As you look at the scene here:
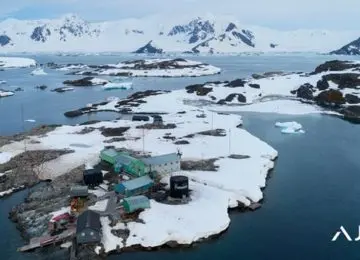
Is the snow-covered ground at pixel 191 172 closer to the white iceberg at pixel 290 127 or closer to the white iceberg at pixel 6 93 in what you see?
the white iceberg at pixel 290 127

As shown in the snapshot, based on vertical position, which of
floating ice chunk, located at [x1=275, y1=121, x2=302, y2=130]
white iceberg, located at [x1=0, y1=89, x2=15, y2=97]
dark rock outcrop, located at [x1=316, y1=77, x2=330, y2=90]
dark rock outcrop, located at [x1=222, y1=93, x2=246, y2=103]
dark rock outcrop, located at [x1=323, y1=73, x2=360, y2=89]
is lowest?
white iceberg, located at [x1=0, y1=89, x2=15, y2=97]

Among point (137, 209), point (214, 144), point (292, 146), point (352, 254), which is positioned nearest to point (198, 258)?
point (137, 209)

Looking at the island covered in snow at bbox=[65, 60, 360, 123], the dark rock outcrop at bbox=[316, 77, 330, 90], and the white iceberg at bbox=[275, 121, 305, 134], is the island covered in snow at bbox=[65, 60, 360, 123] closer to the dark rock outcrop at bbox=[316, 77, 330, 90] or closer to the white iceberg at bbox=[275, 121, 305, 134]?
the dark rock outcrop at bbox=[316, 77, 330, 90]

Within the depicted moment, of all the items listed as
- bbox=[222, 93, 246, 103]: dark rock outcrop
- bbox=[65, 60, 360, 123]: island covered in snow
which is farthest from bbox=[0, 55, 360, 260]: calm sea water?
bbox=[222, 93, 246, 103]: dark rock outcrop

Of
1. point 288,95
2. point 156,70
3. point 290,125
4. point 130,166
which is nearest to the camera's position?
Answer: point 130,166

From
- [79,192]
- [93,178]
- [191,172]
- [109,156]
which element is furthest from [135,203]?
[109,156]

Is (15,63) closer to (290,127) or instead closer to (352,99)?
(352,99)

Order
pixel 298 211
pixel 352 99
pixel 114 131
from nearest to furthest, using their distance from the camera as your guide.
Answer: pixel 298 211
pixel 114 131
pixel 352 99
